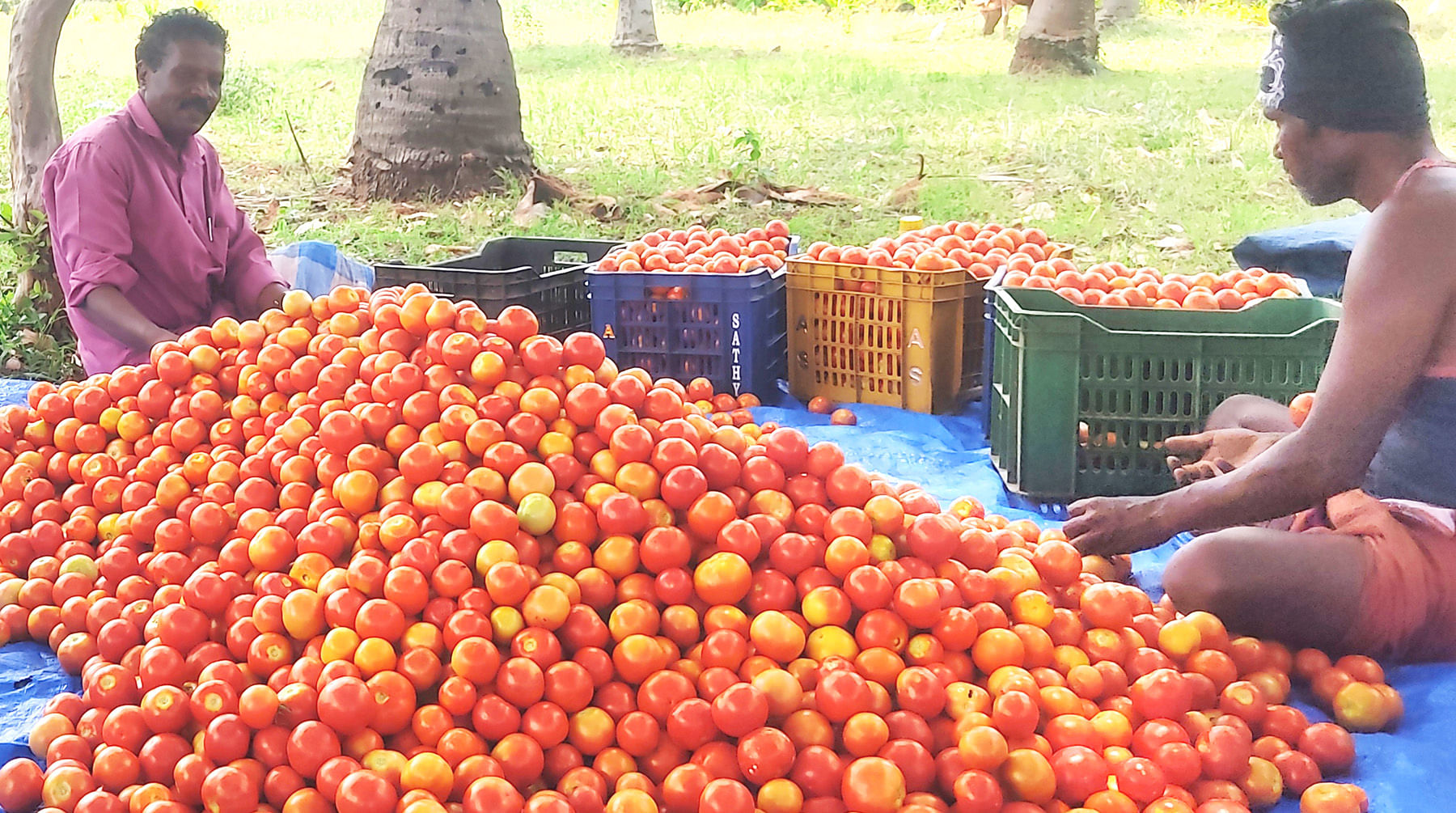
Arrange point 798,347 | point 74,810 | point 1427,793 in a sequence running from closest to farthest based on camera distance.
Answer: point 74,810 < point 1427,793 < point 798,347

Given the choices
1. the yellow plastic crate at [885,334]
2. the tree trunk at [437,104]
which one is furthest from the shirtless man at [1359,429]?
the tree trunk at [437,104]

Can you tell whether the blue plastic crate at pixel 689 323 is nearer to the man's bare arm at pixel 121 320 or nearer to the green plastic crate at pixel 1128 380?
the green plastic crate at pixel 1128 380

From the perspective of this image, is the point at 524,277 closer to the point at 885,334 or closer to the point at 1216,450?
the point at 885,334

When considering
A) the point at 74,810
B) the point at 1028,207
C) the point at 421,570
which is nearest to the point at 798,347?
the point at 421,570

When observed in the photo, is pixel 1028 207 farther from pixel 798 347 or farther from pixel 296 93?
pixel 296 93

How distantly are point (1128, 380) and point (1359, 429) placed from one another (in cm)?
113

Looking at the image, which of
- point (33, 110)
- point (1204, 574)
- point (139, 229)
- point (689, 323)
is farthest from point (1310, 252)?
point (33, 110)

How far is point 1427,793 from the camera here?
1931 millimetres

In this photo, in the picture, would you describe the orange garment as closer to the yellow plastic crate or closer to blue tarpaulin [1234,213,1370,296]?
the yellow plastic crate

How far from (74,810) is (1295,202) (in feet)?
27.9

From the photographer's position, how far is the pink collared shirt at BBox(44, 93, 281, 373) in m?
3.78

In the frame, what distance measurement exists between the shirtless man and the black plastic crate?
8.30 ft

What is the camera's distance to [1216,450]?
2.90m

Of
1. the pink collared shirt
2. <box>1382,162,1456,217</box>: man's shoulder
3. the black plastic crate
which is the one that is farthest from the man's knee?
the pink collared shirt
